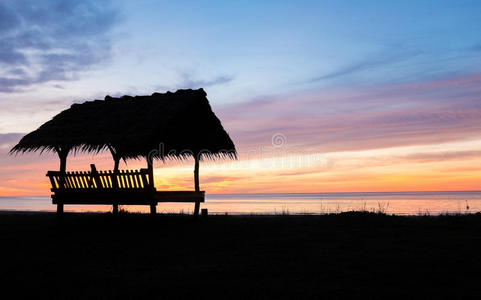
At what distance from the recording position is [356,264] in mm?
9000

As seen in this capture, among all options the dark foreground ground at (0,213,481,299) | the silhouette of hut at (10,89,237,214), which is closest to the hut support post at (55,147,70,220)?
the silhouette of hut at (10,89,237,214)

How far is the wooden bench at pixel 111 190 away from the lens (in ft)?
51.3

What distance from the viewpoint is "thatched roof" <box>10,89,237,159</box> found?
16.0 m

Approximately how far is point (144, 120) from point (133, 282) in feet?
30.8

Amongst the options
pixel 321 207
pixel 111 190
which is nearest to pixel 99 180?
pixel 111 190

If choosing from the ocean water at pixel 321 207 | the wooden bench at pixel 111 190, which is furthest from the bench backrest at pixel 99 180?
the ocean water at pixel 321 207

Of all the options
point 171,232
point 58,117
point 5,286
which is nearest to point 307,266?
point 5,286

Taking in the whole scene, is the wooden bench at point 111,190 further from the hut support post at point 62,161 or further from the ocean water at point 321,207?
the ocean water at point 321,207

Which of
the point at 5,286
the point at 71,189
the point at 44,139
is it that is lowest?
the point at 5,286

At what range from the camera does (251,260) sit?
9531mm

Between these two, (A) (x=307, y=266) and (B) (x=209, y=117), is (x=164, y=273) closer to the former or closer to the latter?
(A) (x=307, y=266)

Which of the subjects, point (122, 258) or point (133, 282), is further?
point (122, 258)

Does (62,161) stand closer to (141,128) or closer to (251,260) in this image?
(141,128)

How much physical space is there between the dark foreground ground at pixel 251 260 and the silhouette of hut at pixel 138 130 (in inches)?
110
